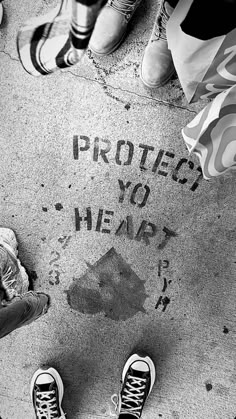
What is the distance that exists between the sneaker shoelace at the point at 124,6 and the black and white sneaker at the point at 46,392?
62.2 inches

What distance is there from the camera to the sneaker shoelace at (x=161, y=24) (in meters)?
1.48

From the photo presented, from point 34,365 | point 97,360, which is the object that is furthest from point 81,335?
point 34,365

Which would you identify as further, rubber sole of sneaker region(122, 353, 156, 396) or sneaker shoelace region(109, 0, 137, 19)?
rubber sole of sneaker region(122, 353, 156, 396)

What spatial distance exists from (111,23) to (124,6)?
0.27ft

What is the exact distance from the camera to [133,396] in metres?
1.75

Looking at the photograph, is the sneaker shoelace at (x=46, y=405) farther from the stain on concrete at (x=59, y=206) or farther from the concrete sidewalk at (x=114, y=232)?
the stain on concrete at (x=59, y=206)

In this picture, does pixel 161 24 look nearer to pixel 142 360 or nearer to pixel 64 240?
pixel 64 240

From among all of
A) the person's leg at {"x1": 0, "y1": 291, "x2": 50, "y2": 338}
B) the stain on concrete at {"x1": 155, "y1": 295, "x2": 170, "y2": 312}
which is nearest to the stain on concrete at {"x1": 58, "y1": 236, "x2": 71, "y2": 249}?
the person's leg at {"x1": 0, "y1": 291, "x2": 50, "y2": 338}

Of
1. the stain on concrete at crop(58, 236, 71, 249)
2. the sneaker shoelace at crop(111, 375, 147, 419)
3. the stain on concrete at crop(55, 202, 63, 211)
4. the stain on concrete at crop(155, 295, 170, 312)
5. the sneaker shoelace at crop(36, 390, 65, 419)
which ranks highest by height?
the stain on concrete at crop(55, 202, 63, 211)

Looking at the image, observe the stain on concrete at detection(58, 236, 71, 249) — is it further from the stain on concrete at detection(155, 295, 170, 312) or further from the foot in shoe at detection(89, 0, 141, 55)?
the foot in shoe at detection(89, 0, 141, 55)

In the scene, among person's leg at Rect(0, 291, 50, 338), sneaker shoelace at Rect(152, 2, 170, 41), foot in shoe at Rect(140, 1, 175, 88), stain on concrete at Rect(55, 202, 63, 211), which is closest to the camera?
person's leg at Rect(0, 291, 50, 338)

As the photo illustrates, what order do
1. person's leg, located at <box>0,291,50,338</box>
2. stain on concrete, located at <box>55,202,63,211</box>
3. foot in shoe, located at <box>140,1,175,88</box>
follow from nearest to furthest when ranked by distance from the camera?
person's leg, located at <box>0,291,50,338</box> → foot in shoe, located at <box>140,1,175,88</box> → stain on concrete, located at <box>55,202,63,211</box>

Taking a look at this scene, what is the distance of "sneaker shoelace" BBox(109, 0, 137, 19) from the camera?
1540 mm

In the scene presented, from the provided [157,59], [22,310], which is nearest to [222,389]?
[22,310]
